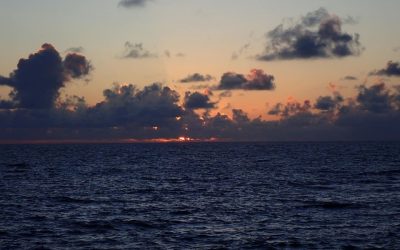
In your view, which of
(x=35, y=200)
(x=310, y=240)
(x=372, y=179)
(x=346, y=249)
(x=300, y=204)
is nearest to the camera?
(x=346, y=249)

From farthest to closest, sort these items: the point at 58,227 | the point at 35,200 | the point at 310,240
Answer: the point at 35,200 → the point at 58,227 → the point at 310,240

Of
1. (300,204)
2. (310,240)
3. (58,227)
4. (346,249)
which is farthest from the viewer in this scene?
(300,204)

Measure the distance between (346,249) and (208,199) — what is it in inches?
1209

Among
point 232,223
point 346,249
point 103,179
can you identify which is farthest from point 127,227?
point 103,179

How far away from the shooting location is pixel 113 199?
70500 mm

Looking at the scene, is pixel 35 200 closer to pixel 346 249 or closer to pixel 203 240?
pixel 203 240

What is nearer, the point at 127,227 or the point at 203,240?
the point at 203,240

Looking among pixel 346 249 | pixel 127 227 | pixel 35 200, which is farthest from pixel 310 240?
pixel 35 200

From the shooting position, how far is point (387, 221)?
169 ft

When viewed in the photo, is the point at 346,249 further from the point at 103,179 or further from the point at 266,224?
the point at 103,179

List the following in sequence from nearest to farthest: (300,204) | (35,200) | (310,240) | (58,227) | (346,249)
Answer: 1. (346,249)
2. (310,240)
3. (58,227)
4. (300,204)
5. (35,200)

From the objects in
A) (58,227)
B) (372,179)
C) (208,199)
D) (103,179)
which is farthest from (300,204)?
(103,179)

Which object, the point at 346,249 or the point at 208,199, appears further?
the point at 208,199

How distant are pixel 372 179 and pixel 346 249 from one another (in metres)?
60.6
